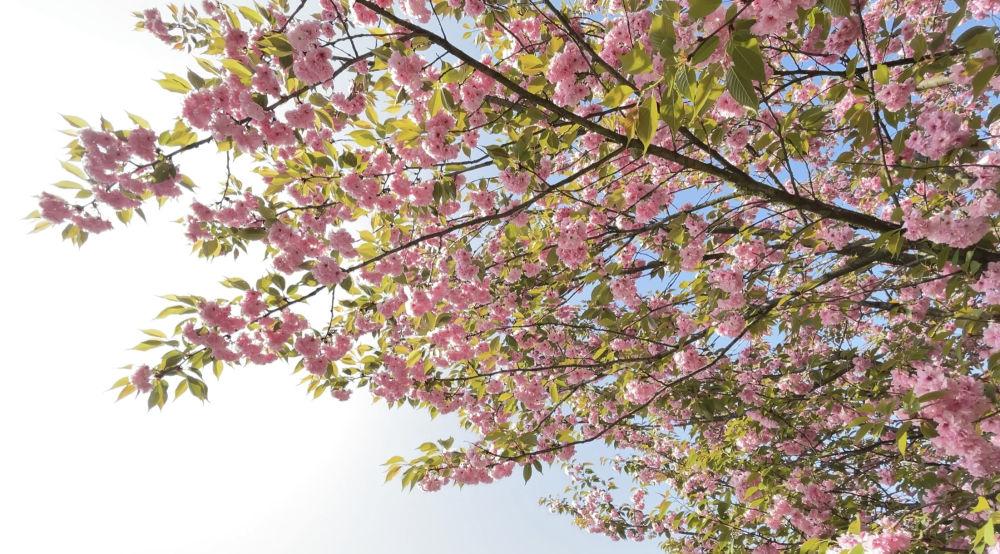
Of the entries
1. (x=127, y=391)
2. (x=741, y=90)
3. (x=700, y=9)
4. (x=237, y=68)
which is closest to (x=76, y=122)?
(x=237, y=68)

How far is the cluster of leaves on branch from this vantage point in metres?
2.46

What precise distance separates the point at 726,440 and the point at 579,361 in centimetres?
231

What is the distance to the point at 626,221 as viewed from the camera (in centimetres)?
421

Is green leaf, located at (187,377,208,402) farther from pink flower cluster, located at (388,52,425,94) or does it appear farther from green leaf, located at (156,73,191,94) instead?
pink flower cluster, located at (388,52,425,94)

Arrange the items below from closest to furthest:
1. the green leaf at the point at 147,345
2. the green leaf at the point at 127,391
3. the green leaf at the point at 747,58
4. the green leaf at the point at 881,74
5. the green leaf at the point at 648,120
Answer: the green leaf at the point at 747,58 → the green leaf at the point at 648,120 → the green leaf at the point at 881,74 → the green leaf at the point at 127,391 → the green leaf at the point at 147,345

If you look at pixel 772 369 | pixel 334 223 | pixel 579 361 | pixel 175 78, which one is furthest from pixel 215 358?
pixel 772 369

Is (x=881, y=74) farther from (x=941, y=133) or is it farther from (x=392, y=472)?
(x=392, y=472)

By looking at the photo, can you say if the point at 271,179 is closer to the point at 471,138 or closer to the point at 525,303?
the point at 471,138

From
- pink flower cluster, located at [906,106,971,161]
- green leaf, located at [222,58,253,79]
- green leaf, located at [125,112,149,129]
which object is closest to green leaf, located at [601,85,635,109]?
pink flower cluster, located at [906,106,971,161]

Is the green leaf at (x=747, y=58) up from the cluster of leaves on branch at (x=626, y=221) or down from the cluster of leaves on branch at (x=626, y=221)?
down

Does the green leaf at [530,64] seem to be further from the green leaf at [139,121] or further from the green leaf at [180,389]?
the green leaf at [180,389]

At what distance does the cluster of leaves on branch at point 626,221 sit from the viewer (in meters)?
2.46

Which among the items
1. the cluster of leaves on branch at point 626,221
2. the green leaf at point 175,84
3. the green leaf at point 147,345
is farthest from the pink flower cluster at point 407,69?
the green leaf at point 147,345

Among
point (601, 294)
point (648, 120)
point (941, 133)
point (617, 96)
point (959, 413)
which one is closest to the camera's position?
point (648, 120)
